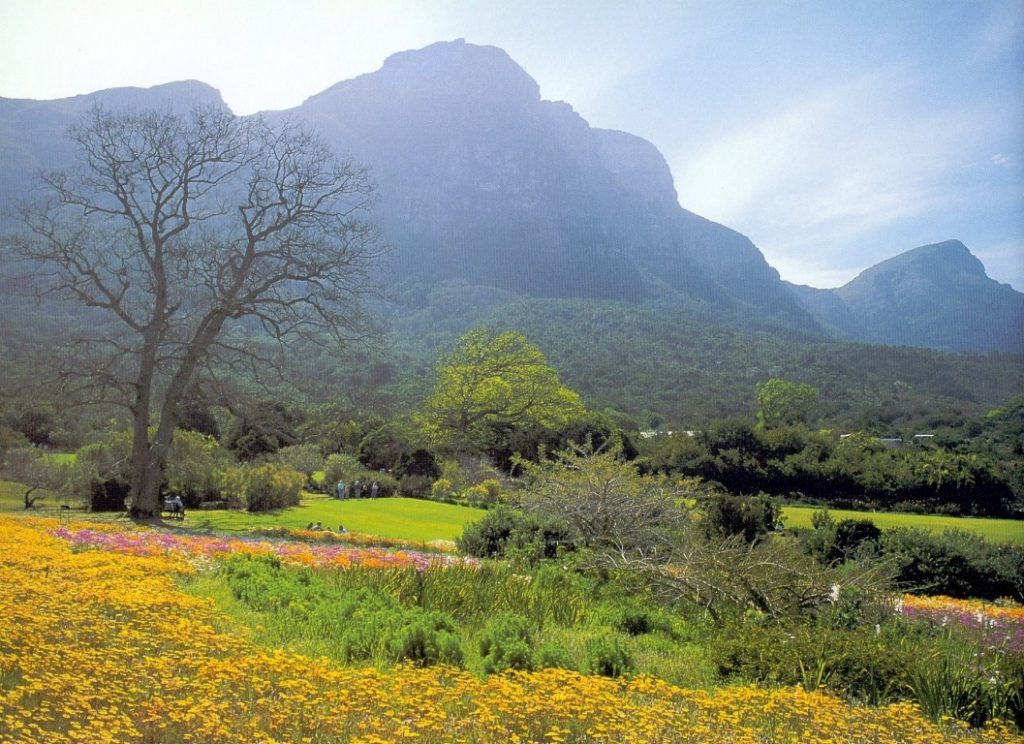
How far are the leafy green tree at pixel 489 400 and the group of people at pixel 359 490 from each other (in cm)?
826

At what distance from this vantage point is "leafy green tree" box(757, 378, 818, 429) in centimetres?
6391

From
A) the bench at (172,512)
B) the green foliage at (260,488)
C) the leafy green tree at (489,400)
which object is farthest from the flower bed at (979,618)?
the leafy green tree at (489,400)

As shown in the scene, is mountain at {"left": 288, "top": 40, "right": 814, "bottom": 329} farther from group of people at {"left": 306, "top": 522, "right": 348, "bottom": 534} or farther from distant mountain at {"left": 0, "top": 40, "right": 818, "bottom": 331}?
group of people at {"left": 306, "top": 522, "right": 348, "bottom": 534}

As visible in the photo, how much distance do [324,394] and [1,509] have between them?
9.80 m

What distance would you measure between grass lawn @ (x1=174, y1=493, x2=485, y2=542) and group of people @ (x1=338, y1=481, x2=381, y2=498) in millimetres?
957

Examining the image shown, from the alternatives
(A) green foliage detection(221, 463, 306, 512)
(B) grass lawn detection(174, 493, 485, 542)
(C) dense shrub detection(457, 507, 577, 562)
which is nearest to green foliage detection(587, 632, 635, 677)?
(C) dense shrub detection(457, 507, 577, 562)

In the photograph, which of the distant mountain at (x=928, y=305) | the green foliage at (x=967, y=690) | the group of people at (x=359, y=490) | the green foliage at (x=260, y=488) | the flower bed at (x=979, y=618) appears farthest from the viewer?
the distant mountain at (x=928, y=305)

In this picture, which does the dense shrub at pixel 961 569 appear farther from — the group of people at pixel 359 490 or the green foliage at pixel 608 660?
the group of people at pixel 359 490

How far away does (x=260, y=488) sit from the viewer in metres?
23.5

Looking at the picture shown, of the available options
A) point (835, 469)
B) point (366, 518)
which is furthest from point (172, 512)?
point (835, 469)

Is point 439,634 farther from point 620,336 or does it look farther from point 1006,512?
point 620,336

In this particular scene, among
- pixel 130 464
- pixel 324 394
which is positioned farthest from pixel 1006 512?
pixel 130 464

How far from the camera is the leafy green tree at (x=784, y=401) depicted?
63906 millimetres

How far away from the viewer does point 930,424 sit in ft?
188
